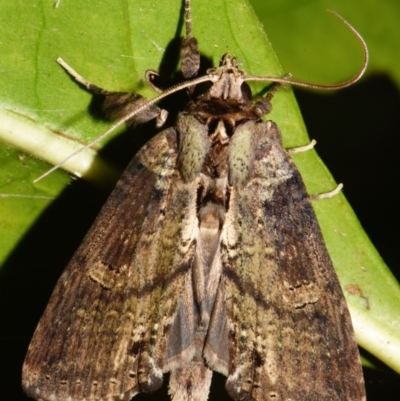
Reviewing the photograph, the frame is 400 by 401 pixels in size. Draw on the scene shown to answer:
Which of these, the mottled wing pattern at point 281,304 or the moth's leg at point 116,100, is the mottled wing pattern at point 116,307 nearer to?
the mottled wing pattern at point 281,304

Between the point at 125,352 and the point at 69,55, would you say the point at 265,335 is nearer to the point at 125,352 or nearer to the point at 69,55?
the point at 125,352

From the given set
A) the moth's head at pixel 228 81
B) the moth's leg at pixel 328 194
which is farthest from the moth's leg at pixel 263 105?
the moth's leg at pixel 328 194

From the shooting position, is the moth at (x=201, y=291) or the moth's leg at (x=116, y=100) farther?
the moth's leg at (x=116, y=100)

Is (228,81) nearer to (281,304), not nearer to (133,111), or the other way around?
(133,111)

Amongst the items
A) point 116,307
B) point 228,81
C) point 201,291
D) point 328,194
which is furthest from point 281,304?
point 228,81

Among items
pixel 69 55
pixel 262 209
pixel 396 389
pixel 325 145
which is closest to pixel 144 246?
pixel 262 209

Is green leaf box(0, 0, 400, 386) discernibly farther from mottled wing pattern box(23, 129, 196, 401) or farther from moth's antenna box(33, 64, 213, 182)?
mottled wing pattern box(23, 129, 196, 401)

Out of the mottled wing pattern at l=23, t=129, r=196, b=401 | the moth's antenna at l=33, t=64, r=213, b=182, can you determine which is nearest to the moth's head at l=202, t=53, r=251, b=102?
the moth's antenna at l=33, t=64, r=213, b=182
